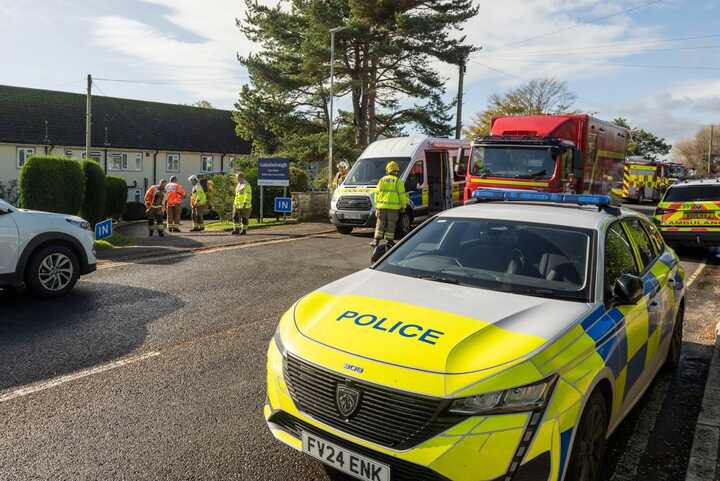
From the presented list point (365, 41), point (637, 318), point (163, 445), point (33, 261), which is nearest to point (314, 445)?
point (163, 445)

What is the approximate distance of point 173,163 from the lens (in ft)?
161

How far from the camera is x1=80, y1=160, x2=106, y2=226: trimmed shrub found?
1554cm

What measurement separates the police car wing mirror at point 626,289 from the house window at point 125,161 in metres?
46.8

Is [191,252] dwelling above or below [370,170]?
below

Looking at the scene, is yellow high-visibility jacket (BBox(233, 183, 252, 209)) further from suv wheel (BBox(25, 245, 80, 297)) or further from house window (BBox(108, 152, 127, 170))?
house window (BBox(108, 152, 127, 170))

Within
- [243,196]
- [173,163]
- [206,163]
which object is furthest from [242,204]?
[206,163]

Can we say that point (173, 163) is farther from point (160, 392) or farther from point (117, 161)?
point (160, 392)

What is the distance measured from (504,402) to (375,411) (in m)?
0.60

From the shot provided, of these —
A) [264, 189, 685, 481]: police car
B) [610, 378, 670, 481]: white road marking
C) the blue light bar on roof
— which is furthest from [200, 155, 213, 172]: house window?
[610, 378, 670, 481]: white road marking

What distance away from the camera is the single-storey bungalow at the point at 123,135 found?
41438 mm

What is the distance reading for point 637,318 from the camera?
3.71 meters

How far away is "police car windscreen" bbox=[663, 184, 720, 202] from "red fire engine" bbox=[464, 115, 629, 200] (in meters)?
2.00

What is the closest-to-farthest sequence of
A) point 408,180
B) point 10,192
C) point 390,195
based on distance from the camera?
1. point 390,195
2. point 408,180
3. point 10,192

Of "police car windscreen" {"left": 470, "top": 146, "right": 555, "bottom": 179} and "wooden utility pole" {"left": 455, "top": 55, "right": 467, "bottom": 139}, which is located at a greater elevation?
"wooden utility pole" {"left": 455, "top": 55, "right": 467, "bottom": 139}
